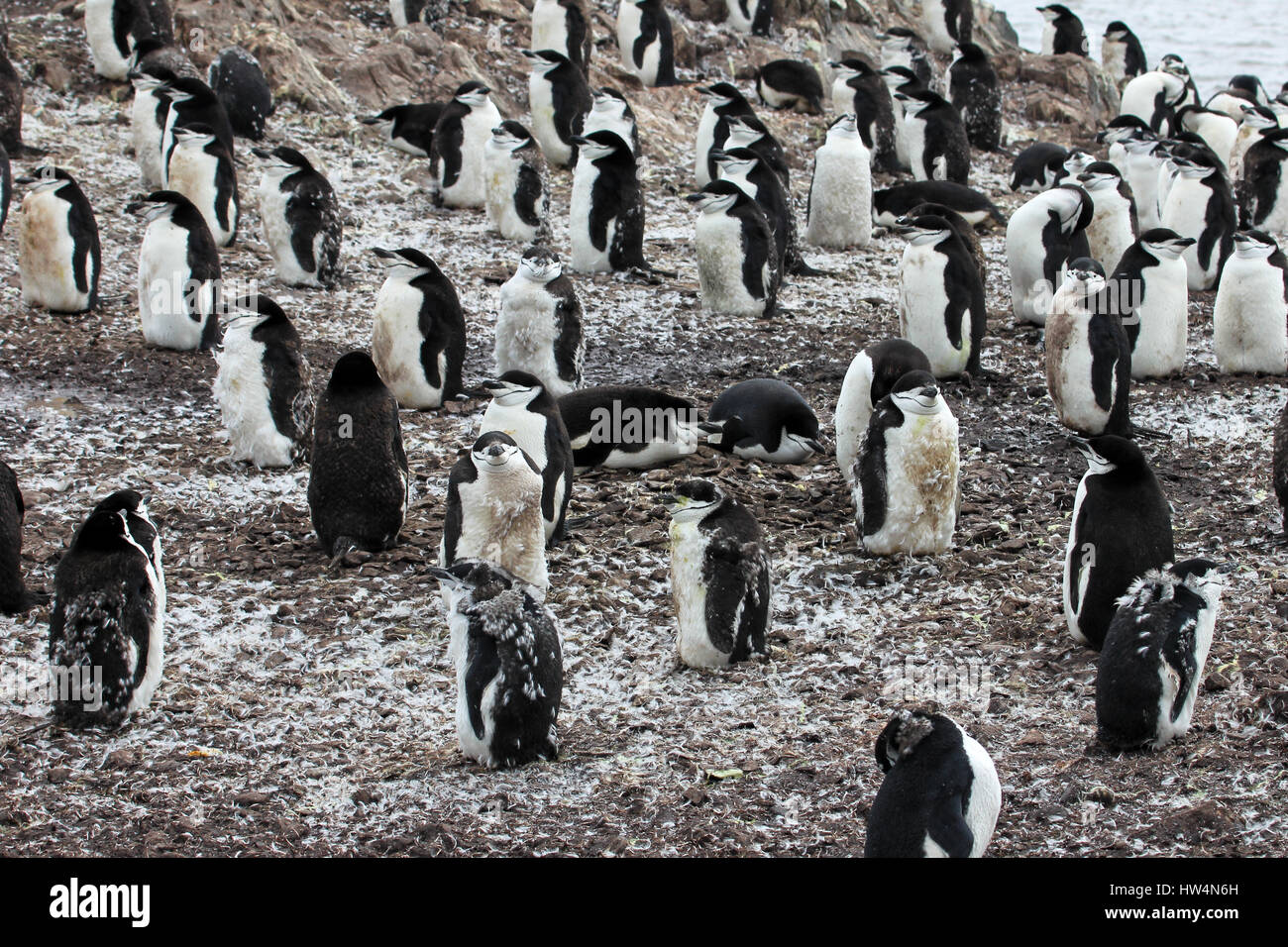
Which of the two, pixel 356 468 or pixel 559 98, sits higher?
pixel 559 98

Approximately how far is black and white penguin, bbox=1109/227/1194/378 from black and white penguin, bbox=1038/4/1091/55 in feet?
41.7

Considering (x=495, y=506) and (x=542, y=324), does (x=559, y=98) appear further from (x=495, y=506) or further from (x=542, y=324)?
(x=495, y=506)

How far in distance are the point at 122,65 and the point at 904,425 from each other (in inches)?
388

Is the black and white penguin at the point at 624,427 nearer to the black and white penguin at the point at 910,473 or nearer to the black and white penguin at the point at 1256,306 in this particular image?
the black and white penguin at the point at 910,473

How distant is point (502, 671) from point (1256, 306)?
633 cm

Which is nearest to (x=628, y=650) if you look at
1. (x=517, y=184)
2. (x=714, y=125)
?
(x=517, y=184)

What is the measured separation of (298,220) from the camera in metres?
10.1

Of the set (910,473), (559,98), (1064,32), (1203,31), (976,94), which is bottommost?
(910,473)

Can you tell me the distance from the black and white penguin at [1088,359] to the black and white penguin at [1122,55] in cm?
1415

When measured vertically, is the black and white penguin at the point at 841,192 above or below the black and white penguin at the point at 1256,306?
above

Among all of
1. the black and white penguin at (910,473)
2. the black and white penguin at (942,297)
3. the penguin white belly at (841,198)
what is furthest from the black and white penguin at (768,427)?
the penguin white belly at (841,198)

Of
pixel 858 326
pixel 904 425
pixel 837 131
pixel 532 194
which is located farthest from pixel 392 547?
pixel 837 131

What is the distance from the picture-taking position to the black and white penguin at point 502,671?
15.6 ft

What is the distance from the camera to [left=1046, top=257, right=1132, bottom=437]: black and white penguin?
8094 mm
